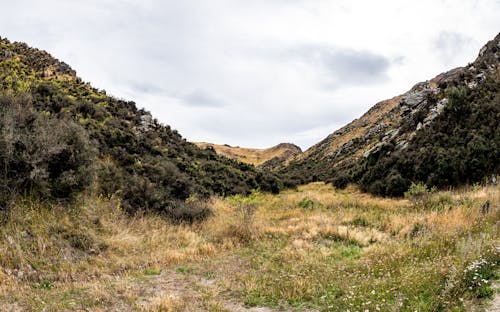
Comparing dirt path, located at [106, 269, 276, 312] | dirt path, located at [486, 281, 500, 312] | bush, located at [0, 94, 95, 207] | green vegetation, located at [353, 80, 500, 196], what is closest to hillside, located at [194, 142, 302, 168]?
green vegetation, located at [353, 80, 500, 196]

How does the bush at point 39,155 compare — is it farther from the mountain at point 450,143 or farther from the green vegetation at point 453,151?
the mountain at point 450,143

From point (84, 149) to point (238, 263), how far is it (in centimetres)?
598

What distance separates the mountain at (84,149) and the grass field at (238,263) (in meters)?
0.92

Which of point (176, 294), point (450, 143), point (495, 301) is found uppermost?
point (450, 143)

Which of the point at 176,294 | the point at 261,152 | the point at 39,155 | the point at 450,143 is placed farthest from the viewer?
the point at 261,152

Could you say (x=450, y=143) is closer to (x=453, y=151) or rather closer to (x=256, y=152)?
(x=453, y=151)

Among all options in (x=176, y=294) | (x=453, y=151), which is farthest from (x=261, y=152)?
(x=176, y=294)

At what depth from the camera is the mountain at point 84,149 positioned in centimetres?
802

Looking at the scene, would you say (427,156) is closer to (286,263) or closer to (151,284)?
(286,263)

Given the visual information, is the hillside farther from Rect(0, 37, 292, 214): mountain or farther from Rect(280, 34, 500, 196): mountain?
Rect(280, 34, 500, 196): mountain

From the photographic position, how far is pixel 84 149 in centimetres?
955

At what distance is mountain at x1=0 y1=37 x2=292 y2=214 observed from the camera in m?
8.02

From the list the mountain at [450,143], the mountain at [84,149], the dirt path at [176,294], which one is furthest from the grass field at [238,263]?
the mountain at [450,143]

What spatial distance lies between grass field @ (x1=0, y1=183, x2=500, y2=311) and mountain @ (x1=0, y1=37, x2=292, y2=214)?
3.02 ft
